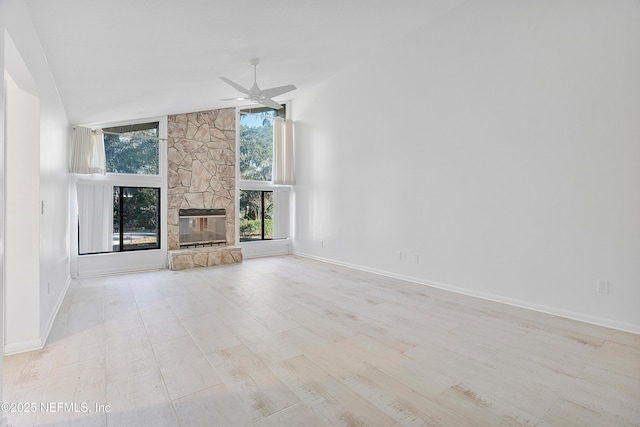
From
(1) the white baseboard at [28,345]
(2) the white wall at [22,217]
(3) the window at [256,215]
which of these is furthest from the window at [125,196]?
(2) the white wall at [22,217]

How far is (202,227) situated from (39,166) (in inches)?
166

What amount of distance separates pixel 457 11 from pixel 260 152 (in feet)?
16.2

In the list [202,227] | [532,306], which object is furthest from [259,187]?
[532,306]

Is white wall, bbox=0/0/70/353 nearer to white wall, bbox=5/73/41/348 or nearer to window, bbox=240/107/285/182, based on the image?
white wall, bbox=5/73/41/348

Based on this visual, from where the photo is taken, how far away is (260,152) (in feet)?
25.5

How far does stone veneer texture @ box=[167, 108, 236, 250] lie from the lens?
6488 millimetres

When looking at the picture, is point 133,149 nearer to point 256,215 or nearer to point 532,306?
point 256,215

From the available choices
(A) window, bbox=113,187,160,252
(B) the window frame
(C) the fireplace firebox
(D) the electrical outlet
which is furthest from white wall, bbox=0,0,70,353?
(D) the electrical outlet

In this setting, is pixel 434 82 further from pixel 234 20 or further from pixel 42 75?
pixel 42 75

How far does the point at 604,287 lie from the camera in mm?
3240

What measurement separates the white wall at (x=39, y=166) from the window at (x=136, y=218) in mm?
2121

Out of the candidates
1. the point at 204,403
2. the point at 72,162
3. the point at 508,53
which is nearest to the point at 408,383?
the point at 204,403

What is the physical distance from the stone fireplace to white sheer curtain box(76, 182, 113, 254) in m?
1.03

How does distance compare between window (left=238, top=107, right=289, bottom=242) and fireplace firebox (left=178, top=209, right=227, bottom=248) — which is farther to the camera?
window (left=238, top=107, right=289, bottom=242)
